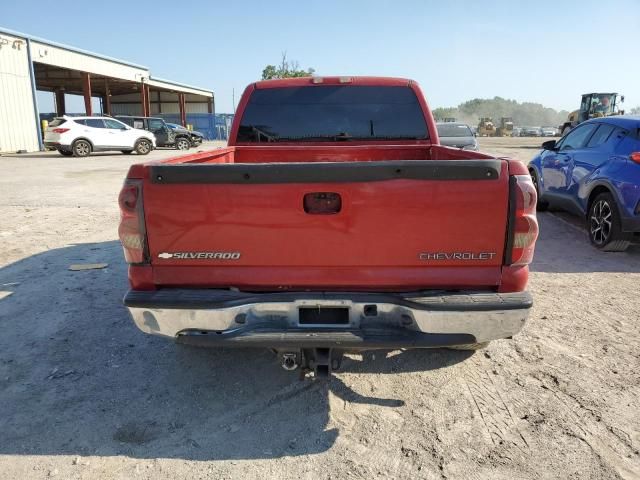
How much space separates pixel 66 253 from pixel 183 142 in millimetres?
22419

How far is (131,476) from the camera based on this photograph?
2.34m

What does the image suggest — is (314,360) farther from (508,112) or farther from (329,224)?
(508,112)

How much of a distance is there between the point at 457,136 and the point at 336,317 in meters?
13.3

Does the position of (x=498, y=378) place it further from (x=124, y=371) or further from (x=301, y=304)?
(x=124, y=371)

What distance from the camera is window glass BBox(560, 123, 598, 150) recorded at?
7066 millimetres

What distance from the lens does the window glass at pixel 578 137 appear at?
707 centimetres

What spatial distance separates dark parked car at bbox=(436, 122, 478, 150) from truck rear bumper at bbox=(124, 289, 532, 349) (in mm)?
11481

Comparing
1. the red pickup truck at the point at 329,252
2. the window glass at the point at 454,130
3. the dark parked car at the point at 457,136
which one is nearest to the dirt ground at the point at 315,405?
the red pickup truck at the point at 329,252

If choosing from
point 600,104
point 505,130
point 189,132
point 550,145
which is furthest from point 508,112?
point 550,145

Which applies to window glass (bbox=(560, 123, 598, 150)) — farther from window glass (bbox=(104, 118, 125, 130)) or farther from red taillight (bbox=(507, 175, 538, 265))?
window glass (bbox=(104, 118, 125, 130))

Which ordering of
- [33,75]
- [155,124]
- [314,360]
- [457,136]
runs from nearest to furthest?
[314,360] < [457,136] < [33,75] < [155,124]

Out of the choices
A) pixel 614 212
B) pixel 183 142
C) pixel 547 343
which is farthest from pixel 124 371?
pixel 183 142

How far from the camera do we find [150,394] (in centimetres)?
306

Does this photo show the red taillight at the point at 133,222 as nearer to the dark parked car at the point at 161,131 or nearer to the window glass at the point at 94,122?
the window glass at the point at 94,122
